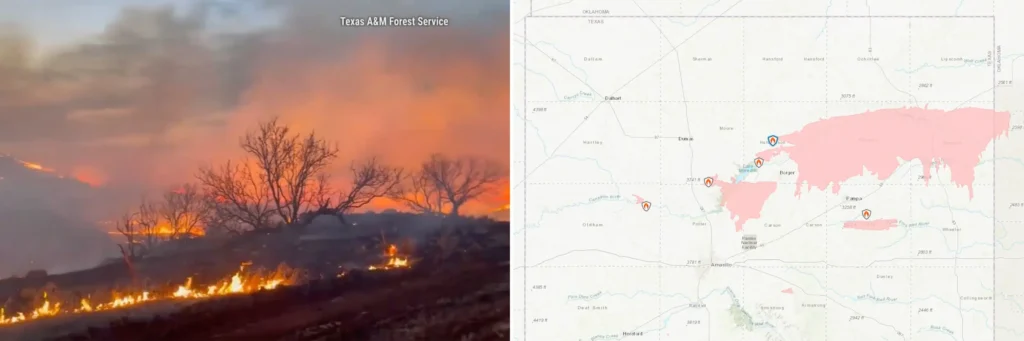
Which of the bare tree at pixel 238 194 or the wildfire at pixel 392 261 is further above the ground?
the bare tree at pixel 238 194

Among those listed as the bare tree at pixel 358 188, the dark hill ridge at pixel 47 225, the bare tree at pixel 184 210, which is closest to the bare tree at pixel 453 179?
the bare tree at pixel 358 188

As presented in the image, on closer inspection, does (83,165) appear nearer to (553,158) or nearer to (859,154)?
(553,158)

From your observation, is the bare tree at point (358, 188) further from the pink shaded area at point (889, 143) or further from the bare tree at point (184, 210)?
the pink shaded area at point (889, 143)

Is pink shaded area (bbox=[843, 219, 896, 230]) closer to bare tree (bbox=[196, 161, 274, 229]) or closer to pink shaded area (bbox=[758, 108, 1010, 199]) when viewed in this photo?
pink shaded area (bbox=[758, 108, 1010, 199])

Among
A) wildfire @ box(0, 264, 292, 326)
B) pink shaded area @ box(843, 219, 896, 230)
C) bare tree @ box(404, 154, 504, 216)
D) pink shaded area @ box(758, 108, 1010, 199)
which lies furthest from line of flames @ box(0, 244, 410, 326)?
pink shaded area @ box(843, 219, 896, 230)

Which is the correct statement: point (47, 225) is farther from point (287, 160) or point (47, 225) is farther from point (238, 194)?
point (287, 160)

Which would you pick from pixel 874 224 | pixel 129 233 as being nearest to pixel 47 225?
pixel 129 233
